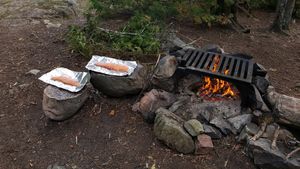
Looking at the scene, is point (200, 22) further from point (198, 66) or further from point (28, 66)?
point (28, 66)

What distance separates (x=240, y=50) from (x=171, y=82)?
1946 millimetres

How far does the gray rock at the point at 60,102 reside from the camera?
3.62 m

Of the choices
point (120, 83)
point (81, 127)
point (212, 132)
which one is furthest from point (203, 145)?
point (81, 127)

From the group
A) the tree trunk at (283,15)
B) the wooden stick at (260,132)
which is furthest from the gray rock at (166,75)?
the tree trunk at (283,15)

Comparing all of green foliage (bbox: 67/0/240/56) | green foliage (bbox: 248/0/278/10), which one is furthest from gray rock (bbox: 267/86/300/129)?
green foliage (bbox: 248/0/278/10)

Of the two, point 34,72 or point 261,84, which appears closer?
point 261,84

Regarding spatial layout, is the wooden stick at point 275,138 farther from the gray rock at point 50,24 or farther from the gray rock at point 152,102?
the gray rock at point 50,24

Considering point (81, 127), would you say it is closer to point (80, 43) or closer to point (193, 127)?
point (193, 127)

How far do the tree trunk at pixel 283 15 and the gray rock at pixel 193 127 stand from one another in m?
3.63

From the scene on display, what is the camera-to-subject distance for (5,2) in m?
7.45

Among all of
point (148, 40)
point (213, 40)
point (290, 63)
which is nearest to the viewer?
point (148, 40)

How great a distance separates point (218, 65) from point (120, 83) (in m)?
1.18

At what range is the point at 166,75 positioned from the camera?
3912 mm

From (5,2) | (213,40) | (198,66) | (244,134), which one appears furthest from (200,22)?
(5,2)
